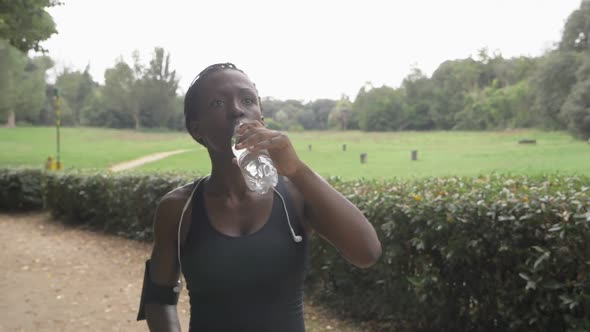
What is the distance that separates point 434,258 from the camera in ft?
15.0

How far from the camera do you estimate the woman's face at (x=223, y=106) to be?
54.4 inches

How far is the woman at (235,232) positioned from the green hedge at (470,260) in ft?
9.28

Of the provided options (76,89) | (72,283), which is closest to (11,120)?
(76,89)

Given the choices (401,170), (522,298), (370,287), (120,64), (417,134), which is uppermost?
(120,64)

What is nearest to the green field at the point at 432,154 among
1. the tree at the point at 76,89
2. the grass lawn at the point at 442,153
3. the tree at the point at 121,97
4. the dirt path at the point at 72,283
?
the grass lawn at the point at 442,153

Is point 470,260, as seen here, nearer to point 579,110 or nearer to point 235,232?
point 579,110

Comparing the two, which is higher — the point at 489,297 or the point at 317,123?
the point at 317,123

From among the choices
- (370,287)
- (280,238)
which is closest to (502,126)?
(370,287)

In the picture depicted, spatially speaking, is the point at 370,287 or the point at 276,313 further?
the point at 370,287

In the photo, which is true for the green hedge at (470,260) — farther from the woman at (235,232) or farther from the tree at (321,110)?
the woman at (235,232)

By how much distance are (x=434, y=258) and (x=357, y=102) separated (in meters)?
4.80

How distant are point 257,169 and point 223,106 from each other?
20 centimetres

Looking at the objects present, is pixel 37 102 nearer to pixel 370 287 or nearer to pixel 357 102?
pixel 357 102

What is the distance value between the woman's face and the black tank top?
0.24m
